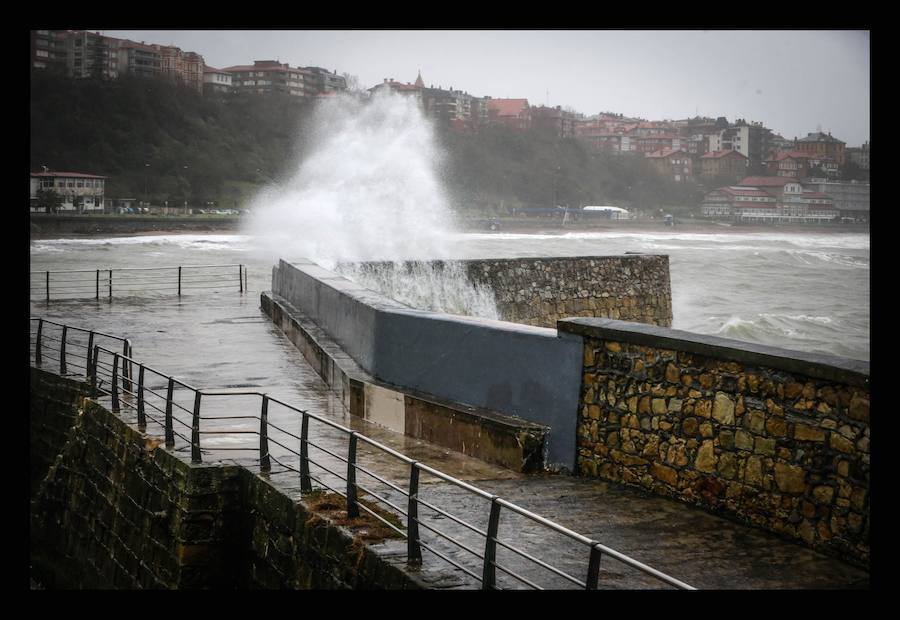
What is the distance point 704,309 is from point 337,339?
31796mm

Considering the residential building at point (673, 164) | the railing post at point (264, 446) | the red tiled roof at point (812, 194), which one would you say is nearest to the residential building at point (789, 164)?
the red tiled roof at point (812, 194)

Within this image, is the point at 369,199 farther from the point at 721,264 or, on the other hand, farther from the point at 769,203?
the point at 769,203

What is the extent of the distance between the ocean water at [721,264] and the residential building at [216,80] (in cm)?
2544

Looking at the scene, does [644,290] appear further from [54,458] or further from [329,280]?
[54,458]

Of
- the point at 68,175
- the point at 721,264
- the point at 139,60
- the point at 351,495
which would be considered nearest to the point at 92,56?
the point at 139,60

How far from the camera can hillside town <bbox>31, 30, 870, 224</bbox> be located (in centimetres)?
7888

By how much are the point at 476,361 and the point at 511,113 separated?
9701 centimetres

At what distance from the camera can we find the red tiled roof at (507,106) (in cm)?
10288

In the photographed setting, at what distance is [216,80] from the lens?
9250 centimetres

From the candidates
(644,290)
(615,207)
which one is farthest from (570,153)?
(644,290)

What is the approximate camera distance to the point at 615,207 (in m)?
103

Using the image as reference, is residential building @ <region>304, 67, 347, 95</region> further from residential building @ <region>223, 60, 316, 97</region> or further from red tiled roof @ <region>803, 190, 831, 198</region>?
red tiled roof @ <region>803, 190, 831, 198</region>

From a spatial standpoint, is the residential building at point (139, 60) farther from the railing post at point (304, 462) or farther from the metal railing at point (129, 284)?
the railing post at point (304, 462)

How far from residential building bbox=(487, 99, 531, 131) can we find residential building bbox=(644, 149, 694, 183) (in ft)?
44.4
